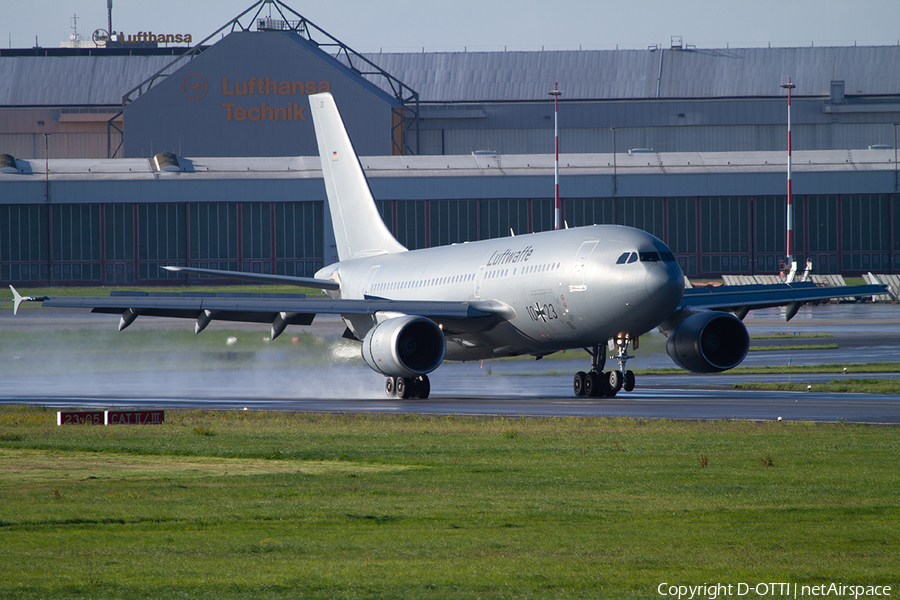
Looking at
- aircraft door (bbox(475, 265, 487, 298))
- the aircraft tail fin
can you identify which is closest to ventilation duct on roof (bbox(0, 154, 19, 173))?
the aircraft tail fin

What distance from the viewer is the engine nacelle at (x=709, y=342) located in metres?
28.2

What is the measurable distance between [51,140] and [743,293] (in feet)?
276

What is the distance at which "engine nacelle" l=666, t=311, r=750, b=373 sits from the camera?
92.5 ft

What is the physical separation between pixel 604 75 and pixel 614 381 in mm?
81999

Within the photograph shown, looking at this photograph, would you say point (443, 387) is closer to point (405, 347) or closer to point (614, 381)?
point (405, 347)

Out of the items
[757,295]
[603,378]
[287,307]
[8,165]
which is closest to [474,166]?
[8,165]

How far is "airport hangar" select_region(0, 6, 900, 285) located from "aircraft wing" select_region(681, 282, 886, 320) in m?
46.5

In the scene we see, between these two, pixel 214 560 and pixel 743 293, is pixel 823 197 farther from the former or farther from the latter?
pixel 214 560

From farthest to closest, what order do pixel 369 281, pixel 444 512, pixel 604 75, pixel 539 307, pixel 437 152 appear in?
pixel 604 75 < pixel 437 152 < pixel 369 281 < pixel 539 307 < pixel 444 512

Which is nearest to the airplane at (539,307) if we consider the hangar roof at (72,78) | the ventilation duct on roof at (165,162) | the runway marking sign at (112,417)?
the runway marking sign at (112,417)

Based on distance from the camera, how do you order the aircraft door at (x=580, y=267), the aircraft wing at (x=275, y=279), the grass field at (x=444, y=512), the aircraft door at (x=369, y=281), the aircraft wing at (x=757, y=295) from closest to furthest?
the grass field at (x=444, y=512) → the aircraft door at (x=580, y=267) → the aircraft wing at (x=757, y=295) → the aircraft wing at (x=275, y=279) → the aircraft door at (x=369, y=281)

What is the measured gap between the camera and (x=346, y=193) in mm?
40500

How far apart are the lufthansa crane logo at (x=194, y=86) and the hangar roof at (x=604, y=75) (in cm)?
1776

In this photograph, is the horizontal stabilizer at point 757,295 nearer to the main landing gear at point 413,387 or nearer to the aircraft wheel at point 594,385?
the aircraft wheel at point 594,385
